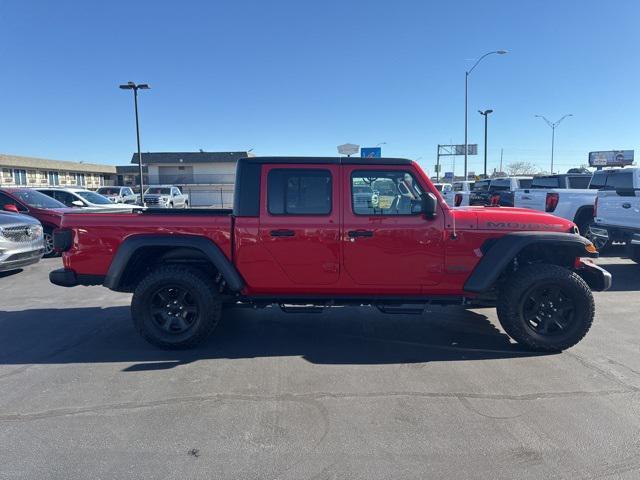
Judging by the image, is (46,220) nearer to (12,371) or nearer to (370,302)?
(12,371)

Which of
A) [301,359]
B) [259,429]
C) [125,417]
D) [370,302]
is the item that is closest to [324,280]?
[370,302]

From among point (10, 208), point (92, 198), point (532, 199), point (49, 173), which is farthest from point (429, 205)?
point (49, 173)

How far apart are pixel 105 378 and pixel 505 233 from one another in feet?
13.6

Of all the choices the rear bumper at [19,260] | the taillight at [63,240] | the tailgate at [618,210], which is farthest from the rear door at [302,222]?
the tailgate at [618,210]

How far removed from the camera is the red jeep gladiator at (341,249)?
4359 mm

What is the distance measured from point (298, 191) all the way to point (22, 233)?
6.62m

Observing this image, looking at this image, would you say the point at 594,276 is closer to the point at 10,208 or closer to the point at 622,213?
the point at 622,213

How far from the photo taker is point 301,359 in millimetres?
4301

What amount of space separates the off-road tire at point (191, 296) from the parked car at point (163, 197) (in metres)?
22.3

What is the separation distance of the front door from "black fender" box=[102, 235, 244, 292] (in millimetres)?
1208

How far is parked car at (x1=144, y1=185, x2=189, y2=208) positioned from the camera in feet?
85.9

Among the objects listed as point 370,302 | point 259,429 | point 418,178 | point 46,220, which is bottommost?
point 259,429

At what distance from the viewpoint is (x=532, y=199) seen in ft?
38.0

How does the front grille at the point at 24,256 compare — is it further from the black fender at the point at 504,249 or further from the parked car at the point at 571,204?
the parked car at the point at 571,204
